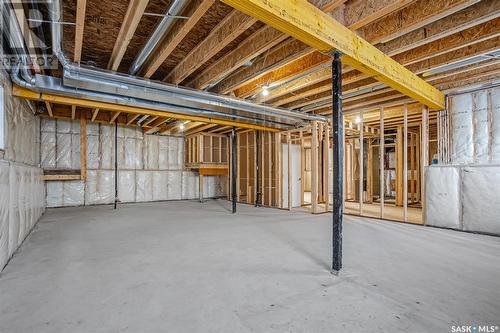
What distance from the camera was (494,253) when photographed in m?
3.18

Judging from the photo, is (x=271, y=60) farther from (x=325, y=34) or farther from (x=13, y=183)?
(x=13, y=183)

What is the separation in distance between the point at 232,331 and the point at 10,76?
423 centimetres

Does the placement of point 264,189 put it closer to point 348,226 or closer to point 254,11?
point 348,226

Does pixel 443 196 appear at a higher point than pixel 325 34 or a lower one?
lower

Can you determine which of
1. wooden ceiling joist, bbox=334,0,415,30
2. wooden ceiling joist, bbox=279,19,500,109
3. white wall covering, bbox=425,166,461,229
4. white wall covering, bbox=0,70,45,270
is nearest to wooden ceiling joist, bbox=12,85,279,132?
white wall covering, bbox=0,70,45,270

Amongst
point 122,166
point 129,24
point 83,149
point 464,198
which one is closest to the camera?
point 129,24

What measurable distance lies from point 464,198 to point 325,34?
410cm

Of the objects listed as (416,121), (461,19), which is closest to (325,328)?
(461,19)

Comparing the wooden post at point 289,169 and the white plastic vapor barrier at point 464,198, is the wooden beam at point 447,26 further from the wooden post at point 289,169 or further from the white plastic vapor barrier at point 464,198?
the wooden post at point 289,169

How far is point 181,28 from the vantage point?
8.45ft

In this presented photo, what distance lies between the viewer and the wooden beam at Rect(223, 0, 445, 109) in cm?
191

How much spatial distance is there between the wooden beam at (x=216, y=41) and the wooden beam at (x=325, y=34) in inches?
18.6

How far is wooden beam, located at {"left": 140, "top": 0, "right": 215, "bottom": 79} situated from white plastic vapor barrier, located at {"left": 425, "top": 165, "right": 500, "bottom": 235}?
4.86 metres

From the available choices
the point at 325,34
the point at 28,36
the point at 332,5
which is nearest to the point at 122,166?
the point at 28,36
